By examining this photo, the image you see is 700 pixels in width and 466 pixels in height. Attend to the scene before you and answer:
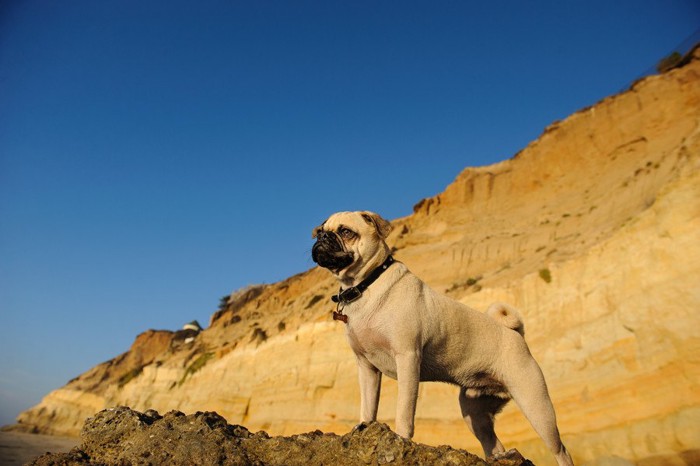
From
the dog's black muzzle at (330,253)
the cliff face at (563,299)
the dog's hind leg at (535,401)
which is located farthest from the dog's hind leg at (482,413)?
→ the cliff face at (563,299)

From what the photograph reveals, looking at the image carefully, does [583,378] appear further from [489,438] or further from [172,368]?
[172,368]

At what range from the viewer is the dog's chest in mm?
3500

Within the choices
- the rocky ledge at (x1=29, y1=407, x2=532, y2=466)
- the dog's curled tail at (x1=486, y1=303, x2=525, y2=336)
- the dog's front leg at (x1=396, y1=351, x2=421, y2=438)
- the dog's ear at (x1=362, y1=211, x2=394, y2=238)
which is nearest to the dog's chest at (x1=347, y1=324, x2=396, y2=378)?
the dog's front leg at (x1=396, y1=351, x2=421, y2=438)

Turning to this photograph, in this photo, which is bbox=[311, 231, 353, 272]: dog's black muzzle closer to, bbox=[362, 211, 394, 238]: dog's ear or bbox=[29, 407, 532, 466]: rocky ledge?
bbox=[362, 211, 394, 238]: dog's ear

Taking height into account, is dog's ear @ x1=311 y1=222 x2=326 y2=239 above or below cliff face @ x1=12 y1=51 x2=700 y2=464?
below

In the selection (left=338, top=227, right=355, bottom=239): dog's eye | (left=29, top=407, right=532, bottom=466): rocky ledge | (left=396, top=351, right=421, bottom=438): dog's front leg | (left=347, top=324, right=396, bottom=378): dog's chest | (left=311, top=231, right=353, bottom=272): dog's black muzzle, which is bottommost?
(left=29, top=407, right=532, bottom=466): rocky ledge

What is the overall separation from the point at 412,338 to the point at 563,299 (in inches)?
407

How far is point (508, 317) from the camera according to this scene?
4.45m

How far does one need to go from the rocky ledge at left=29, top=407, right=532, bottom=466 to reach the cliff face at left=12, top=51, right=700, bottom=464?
24.1ft

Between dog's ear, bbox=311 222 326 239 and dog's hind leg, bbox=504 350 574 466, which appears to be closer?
dog's hind leg, bbox=504 350 574 466

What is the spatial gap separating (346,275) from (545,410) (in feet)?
6.38

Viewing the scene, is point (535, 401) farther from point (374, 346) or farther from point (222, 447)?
point (222, 447)

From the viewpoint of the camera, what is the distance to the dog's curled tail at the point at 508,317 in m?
4.41

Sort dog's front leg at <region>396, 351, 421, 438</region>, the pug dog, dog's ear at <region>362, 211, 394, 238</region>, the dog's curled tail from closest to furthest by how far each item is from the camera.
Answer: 1. dog's front leg at <region>396, 351, 421, 438</region>
2. the pug dog
3. dog's ear at <region>362, 211, 394, 238</region>
4. the dog's curled tail
